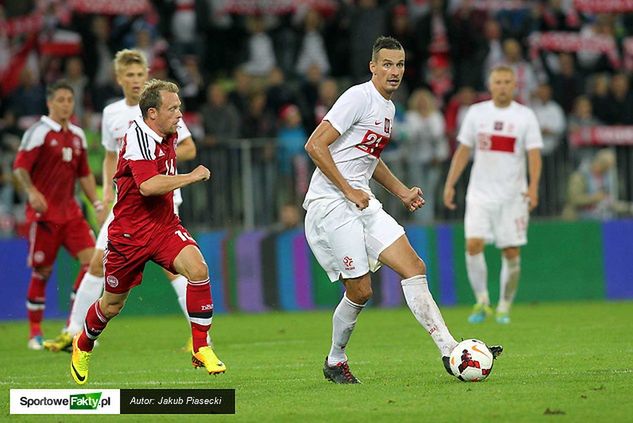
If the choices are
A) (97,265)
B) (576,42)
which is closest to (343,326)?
(97,265)

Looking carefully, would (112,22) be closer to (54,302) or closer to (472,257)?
(54,302)

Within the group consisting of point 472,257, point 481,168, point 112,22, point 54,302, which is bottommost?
point 54,302

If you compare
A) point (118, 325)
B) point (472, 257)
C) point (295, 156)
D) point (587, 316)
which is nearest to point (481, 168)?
point (472, 257)

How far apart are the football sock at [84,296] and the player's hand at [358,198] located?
13.7 ft

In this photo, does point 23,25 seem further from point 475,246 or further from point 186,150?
point 186,150

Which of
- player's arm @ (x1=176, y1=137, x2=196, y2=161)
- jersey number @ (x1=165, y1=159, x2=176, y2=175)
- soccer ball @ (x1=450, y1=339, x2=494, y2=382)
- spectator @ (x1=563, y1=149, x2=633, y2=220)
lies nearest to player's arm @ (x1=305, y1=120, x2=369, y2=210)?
jersey number @ (x1=165, y1=159, x2=176, y2=175)

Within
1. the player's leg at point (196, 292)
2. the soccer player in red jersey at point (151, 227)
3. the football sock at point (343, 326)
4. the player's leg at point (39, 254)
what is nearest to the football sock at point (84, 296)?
the player's leg at point (39, 254)

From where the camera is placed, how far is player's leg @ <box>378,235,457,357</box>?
31.3 feet

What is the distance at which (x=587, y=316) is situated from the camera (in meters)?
16.1

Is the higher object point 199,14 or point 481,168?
point 199,14

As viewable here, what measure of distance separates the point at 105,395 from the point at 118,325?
28.6 feet

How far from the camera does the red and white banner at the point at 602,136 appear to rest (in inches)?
760

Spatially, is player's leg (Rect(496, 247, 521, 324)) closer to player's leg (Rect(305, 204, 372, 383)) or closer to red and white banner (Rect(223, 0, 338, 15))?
player's leg (Rect(305, 204, 372, 383))

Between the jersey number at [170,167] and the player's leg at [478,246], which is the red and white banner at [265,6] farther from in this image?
the jersey number at [170,167]
